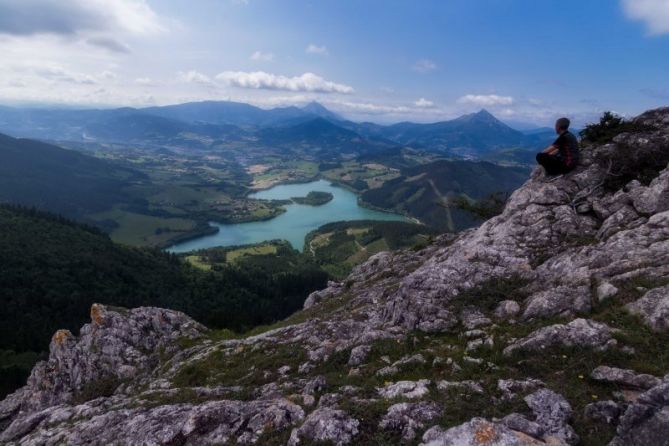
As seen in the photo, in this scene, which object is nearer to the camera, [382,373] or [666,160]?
[382,373]

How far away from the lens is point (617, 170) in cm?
2388

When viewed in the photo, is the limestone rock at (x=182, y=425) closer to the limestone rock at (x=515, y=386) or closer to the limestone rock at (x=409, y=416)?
the limestone rock at (x=409, y=416)

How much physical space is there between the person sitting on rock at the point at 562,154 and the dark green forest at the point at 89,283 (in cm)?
5751

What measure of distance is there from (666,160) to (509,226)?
32.1 feet

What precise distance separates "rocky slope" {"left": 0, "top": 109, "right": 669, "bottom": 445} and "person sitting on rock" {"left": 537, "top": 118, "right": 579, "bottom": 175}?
104cm

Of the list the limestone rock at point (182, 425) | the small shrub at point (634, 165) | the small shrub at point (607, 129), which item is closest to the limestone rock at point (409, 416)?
the limestone rock at point (182, 425)

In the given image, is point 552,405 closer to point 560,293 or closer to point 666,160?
point 560,293

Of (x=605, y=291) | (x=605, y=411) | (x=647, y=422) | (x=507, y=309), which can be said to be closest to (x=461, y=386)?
(x=605, y=411)

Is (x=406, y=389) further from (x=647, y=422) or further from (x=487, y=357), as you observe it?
(x=647, y=422)

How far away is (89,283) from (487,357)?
144060 mm

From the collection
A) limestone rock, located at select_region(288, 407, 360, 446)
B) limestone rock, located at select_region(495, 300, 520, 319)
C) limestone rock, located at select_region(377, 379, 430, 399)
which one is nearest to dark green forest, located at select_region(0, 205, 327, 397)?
limestone rock, located at select_region(495, 300, 520, 319)

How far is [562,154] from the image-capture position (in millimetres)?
24953

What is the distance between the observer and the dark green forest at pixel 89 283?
99.3 m

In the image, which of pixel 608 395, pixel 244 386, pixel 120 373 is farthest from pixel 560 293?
pixel 120 373
